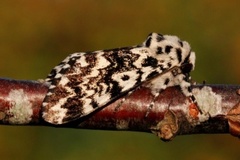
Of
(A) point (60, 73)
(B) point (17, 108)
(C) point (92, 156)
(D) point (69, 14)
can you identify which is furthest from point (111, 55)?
(D) point (69, 14)

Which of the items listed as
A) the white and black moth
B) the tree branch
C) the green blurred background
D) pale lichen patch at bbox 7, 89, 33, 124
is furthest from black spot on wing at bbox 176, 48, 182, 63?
the green blurred background

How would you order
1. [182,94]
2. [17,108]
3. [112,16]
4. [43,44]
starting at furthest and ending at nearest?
[112,16], [43,44], [182,94], [17,108]

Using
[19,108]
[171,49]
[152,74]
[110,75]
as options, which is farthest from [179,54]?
[19,108]

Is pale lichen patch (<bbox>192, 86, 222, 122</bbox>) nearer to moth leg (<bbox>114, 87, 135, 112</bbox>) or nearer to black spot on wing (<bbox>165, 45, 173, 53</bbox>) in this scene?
moth leg (<bbox>114, 87, 135, 112</bbox>)

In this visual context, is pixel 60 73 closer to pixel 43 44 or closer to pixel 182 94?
pixel 182 94

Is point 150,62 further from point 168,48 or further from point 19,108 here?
point 19,108
